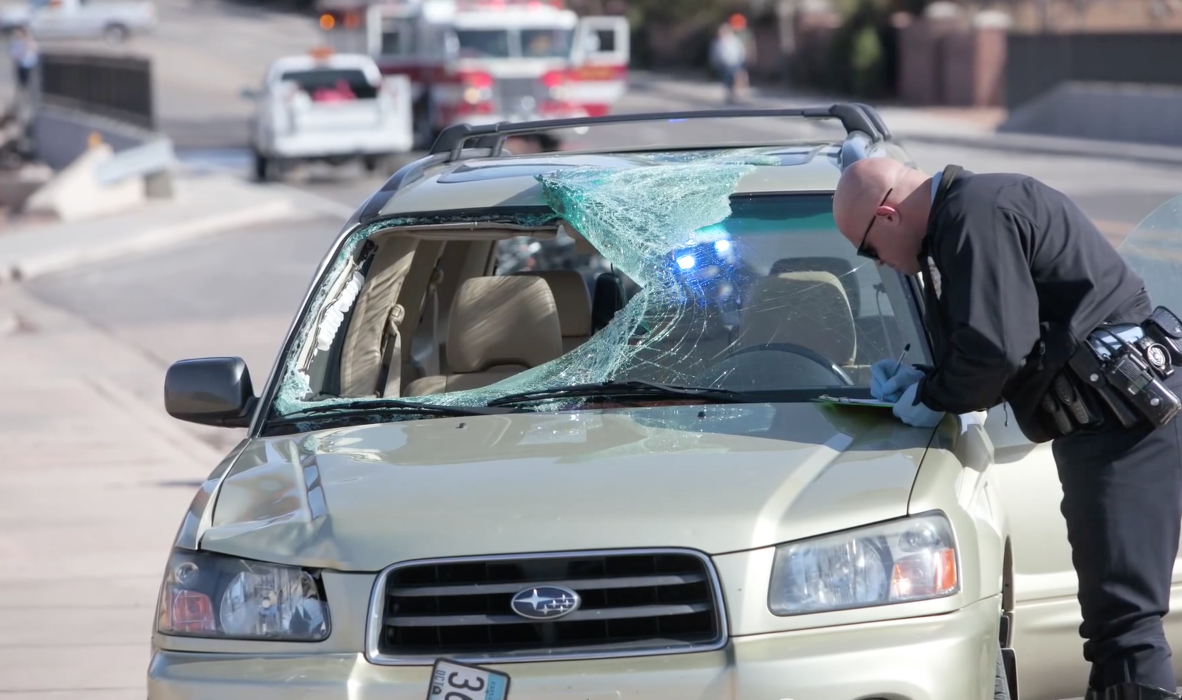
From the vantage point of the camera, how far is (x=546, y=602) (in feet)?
10.5

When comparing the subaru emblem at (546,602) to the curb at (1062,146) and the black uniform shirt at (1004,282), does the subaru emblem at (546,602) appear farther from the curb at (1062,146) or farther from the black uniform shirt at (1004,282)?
the curb at (1062,146)

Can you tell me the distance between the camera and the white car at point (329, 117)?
2478 centimetres

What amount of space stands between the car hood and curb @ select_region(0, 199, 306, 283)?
14157 mm

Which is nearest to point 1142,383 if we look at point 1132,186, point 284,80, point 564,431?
point 564,431

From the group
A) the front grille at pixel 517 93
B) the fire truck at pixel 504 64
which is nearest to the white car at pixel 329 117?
the fire truck at pixel 504 64

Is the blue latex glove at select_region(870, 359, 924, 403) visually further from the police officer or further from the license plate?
the license plate

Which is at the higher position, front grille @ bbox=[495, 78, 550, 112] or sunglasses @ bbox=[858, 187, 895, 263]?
sunglasses @ bbox=[858, 187, 895, 263]

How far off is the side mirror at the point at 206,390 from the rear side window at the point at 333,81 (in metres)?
21.8

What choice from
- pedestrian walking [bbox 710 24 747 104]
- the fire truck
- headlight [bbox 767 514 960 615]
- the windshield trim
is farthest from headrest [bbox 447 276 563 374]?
pedestrian walking [bbox 710 24 747 104]

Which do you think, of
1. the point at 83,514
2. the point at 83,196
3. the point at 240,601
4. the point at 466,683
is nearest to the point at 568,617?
the point at 466,683

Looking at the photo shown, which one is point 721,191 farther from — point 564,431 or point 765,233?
point 564,431

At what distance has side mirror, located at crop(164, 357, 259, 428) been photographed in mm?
4207

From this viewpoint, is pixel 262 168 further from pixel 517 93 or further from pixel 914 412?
pixel 914 412

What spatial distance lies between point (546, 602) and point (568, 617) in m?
0.05
